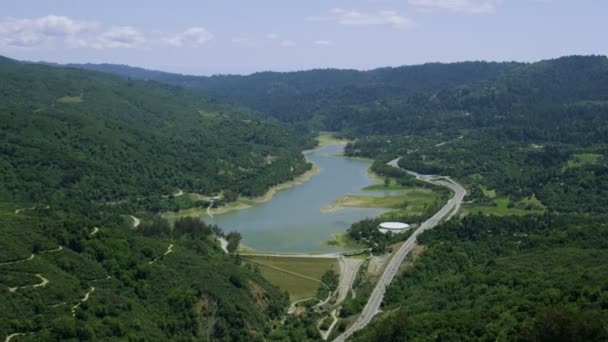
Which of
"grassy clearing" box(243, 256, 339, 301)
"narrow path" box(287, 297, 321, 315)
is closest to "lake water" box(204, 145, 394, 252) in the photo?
"grassy clearing" box(243, 256, 339, 301)

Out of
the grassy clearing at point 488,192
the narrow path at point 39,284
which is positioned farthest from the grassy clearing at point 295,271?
the grassy clearing at point 488,192

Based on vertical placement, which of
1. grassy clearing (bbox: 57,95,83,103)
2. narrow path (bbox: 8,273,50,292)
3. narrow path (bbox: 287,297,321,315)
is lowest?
narrow path (bbox: 287,297,321,315)

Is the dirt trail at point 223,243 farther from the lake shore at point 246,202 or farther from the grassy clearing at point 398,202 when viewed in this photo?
the grassy clearing at point 398,202

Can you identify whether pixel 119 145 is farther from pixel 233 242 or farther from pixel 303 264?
pixel 303 264

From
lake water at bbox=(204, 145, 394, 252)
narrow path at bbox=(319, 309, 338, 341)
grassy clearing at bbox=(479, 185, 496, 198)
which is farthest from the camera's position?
grassy clearing at bbox=(479, 185, 496, 198)

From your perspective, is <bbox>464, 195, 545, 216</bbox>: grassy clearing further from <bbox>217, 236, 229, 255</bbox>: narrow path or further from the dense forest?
<bbox>217, 236, 229, 255</bbox>: narrow path

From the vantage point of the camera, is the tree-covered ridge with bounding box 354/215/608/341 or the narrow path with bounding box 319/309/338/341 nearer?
the tree-covered ridge with bounding box 354/215/608/341

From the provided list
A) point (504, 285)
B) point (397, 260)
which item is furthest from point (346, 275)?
point (504, 285)
